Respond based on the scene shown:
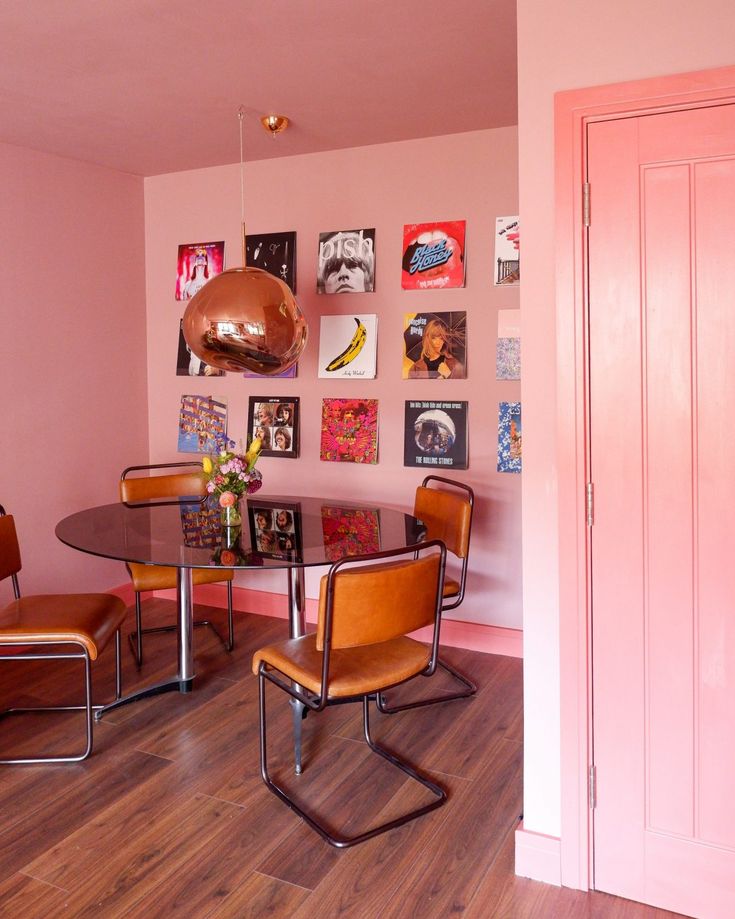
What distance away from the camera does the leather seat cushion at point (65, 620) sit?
287cm

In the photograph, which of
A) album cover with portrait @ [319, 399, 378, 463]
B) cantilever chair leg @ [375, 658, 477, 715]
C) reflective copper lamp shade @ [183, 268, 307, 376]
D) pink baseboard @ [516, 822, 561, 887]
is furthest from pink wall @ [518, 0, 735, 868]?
album cover with portrait @ [319, 399, 378, 463]

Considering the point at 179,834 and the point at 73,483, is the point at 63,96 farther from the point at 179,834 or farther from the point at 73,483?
the point at 179,834

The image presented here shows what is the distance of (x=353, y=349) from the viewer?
4.22 metres

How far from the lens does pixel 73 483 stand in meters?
4.41

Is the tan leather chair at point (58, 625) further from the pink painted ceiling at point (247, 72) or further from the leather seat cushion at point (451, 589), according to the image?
the pink painted ceiling at point (247, 72)

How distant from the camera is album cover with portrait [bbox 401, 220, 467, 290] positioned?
392 centimetres

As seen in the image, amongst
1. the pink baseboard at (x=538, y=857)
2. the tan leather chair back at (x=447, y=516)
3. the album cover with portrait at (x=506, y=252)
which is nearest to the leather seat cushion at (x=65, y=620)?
the tan leather chair back at (x=447, y=516)

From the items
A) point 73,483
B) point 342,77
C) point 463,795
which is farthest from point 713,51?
point 73,483

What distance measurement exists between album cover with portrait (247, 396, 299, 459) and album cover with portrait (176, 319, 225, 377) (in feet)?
1.12

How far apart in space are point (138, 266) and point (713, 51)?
3640mm

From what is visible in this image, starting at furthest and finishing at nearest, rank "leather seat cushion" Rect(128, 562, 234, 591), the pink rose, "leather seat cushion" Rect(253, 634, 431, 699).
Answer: "leather seat cushion" Rect(128, 562, 234, 591)
the pink rose
"leather seat cushion" Rect(253, 634, 431, 699)

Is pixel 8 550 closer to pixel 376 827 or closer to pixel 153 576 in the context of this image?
pixel 153 576

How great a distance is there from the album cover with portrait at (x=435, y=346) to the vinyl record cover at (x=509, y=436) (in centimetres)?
29

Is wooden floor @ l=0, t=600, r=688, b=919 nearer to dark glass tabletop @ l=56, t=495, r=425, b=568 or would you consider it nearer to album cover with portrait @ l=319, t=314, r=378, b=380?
dark glass tabletop @ l=56, t=495, r=425, b=568
